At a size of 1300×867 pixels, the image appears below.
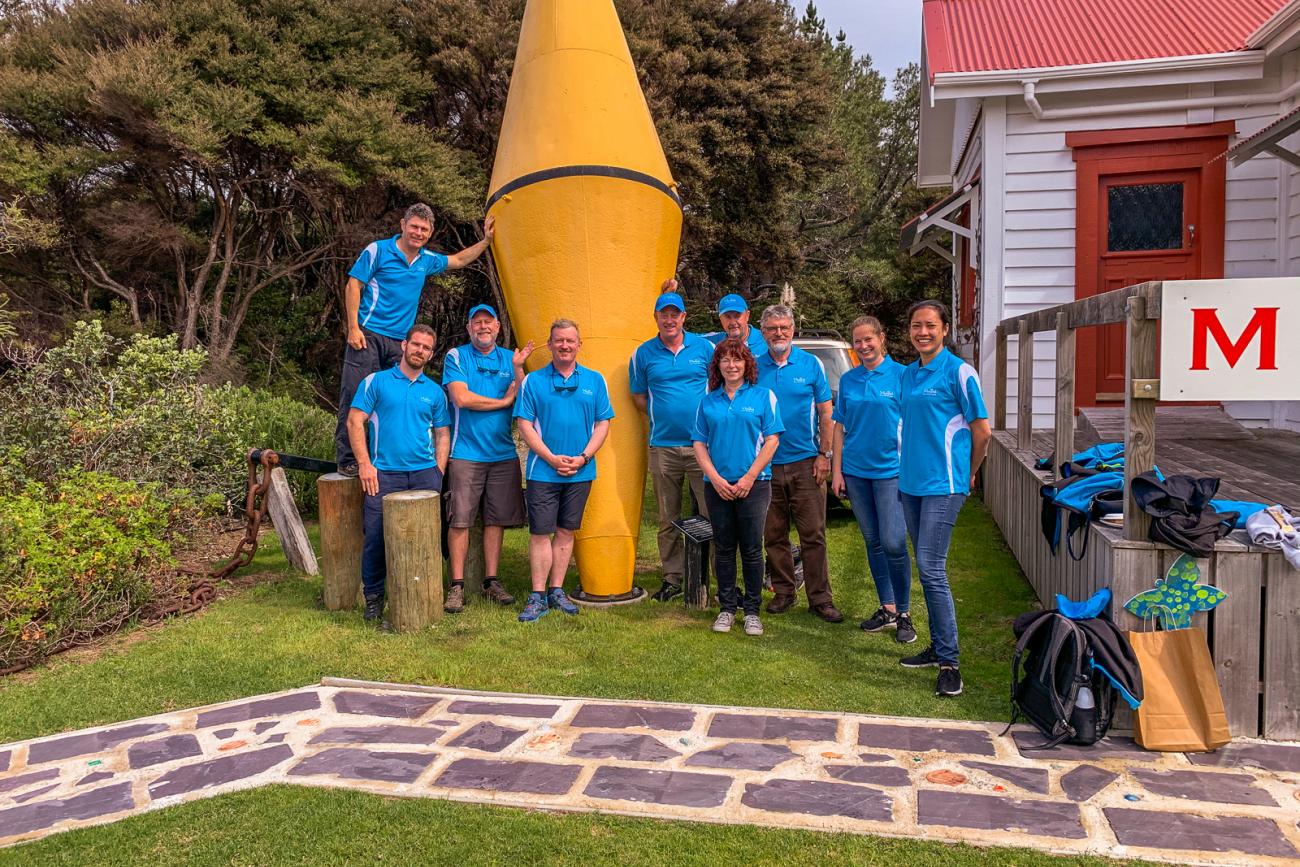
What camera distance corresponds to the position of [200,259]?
1289 centimetres

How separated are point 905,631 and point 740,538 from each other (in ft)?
3.19

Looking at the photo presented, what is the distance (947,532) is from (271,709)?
305cm

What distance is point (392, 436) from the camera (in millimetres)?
5160

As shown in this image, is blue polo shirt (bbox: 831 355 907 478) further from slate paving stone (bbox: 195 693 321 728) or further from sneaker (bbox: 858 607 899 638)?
slate paving stone (bbox: 195 693 321 728)

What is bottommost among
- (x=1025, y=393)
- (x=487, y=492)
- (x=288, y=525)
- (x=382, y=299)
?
(x=288, y=525)

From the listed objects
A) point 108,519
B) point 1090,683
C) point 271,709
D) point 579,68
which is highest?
point 579,68

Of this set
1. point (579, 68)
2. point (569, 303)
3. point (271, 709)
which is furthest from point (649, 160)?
point (271, 709)

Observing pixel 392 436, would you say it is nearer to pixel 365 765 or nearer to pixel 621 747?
pixel 365 765

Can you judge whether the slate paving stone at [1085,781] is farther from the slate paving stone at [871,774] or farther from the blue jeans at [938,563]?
the blue jeans at [938,563]

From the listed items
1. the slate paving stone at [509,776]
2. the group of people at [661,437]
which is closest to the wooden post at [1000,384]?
the group of people at [661,437]

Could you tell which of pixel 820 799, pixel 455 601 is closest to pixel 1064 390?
pixel 820 799

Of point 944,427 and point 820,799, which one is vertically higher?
point 944,427

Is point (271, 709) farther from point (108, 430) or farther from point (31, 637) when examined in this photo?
point (108, 430)

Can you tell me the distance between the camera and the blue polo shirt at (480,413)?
537cm
